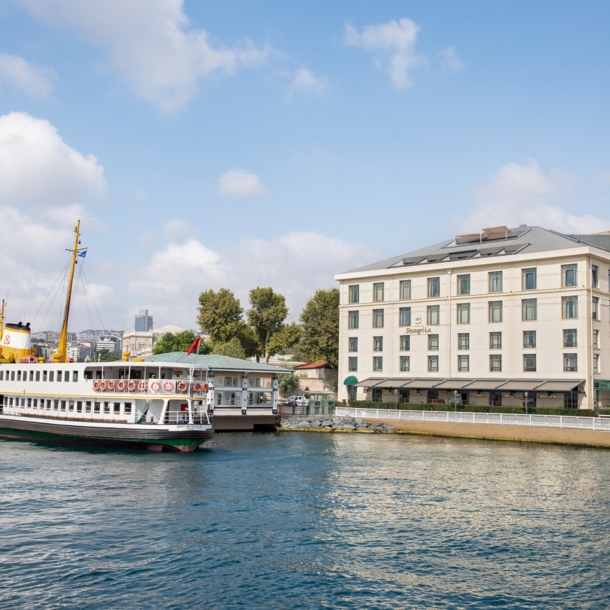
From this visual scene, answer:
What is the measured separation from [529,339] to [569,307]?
4.73 m

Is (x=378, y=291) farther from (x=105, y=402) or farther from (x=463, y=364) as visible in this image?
(x=105, y=402)

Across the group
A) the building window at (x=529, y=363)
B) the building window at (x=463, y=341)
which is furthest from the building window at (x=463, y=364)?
the building window at (x=529, y=363)

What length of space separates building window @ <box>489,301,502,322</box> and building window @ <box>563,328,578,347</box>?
6.42 metres

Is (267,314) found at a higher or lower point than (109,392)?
higher

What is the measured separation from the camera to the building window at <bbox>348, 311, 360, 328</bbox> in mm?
77188

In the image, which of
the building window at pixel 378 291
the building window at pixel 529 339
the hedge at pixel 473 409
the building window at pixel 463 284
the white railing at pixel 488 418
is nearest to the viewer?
the white railing at pixel 488 418

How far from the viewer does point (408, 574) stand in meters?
20.5

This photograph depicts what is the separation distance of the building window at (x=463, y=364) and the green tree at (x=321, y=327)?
32386 millimetres

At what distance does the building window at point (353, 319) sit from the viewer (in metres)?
77.2

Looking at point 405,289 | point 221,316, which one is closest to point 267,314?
point 221,316

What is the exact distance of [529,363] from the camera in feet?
212

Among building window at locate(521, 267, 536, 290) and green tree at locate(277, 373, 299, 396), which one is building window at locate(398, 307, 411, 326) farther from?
green tree at locate(277, 373, 299, 396)

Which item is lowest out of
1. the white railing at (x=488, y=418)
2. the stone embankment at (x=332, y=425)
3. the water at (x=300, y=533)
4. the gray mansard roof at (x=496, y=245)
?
the water at (x=300, y=533)

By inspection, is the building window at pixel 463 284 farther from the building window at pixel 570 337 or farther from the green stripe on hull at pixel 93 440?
the green stripe on hull at pixel 93 440
